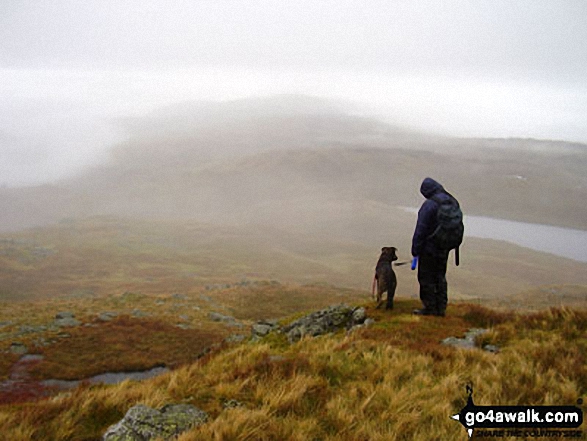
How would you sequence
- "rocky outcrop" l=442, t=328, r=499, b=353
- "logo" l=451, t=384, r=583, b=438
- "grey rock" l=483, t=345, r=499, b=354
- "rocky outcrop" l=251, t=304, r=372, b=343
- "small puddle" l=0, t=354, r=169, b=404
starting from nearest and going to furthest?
"logo" l=451, t=384, r=583, b=438, "grey rock" l=483, t=345, r=499, b=354, "rocky outcrop" l=442, t=328, r=499, b=353, "rocky outcrop" l=251, t=304, r=372, b=343, "small puddle" l=0, t=354, r=169, b=404

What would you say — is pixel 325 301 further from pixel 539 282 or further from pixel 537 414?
pixel 539 282

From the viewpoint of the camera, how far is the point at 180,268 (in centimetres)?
11519


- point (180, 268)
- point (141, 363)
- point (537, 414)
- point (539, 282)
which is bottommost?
point (539, 282)

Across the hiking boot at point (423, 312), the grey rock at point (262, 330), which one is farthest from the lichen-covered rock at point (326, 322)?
the hiking boot at point (423, 312)

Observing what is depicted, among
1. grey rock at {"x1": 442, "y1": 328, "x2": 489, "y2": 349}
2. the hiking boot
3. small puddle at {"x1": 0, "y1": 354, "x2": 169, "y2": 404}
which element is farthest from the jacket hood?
small puddle at {"x1": 0, "y1": 354, "x2": 169, "y2": 404}

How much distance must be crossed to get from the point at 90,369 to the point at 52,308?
20265 millimetres

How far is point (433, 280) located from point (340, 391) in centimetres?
585

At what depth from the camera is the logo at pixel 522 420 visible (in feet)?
13.9

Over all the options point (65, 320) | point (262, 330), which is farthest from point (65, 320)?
point (262, 330)

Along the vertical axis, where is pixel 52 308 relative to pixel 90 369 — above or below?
below

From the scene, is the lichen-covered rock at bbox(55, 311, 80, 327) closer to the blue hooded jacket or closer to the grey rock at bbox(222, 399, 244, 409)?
the blue hooded jacket

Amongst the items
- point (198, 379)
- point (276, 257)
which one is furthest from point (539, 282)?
point (198, 379)

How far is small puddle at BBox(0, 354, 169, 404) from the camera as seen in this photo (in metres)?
14.3

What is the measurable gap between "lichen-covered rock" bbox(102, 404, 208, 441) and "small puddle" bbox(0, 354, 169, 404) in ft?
31.8
